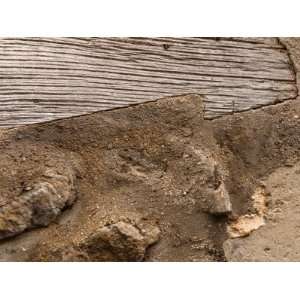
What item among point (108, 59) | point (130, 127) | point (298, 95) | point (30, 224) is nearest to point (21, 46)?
point (108, 59)

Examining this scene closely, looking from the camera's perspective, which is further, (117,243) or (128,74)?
(128,74)

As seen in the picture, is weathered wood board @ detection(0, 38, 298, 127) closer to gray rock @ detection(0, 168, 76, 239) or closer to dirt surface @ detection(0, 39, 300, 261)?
dirt surface @ detection(0, 39, 300, 261)

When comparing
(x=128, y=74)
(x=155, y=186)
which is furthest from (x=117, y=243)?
(x=128, y=74)

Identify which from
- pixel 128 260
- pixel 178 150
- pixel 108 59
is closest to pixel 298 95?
pixel 178 150

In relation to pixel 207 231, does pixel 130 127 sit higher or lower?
higher

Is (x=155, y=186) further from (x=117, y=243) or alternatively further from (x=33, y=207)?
(x=33, y=207)

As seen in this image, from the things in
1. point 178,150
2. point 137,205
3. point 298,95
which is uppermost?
point 298,95

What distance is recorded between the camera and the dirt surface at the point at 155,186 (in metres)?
1.86

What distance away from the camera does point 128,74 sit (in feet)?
6.45

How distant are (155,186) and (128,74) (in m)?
0.33

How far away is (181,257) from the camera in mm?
A: 1864

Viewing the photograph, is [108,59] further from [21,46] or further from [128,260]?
[128,260]

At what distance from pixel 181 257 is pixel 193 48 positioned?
0.59 metres

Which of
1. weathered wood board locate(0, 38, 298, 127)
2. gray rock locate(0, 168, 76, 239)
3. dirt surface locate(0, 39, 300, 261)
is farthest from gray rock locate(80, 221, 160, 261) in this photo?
weathered wood board locate(0, 38, 298, 127)
